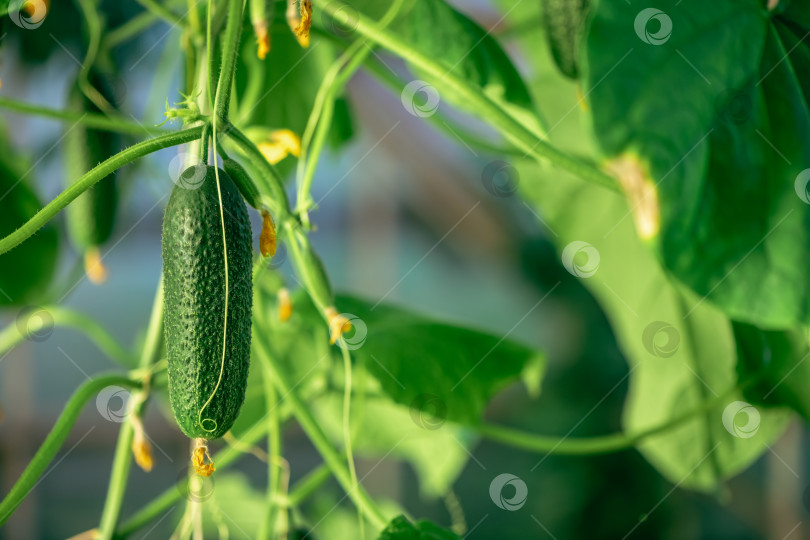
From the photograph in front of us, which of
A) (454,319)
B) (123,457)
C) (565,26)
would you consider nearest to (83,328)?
(123,457)

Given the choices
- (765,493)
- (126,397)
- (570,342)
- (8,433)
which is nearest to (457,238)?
(570,342)

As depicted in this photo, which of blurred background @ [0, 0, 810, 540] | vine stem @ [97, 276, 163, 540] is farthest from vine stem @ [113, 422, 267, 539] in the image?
blurred background @ [0, 0, 810, 540]

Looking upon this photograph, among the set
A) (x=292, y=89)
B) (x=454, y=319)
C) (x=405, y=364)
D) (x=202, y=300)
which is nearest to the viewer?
(x=202, y=300)

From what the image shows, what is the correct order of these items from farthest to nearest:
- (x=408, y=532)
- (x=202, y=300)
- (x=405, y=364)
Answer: (x=405, y=364), (x=408, y=532), (x=202, y=300)

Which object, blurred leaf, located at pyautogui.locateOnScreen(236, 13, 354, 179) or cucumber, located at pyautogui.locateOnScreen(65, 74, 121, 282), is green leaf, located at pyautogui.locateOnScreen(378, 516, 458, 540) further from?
blurred leaf, located at pyautogui.locateOnScreen(236, 13, 354, 179)

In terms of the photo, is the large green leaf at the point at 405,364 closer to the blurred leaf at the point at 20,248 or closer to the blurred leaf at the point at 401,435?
the blurred leaf at the point at 401,435

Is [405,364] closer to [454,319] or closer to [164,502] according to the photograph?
[164,502]
